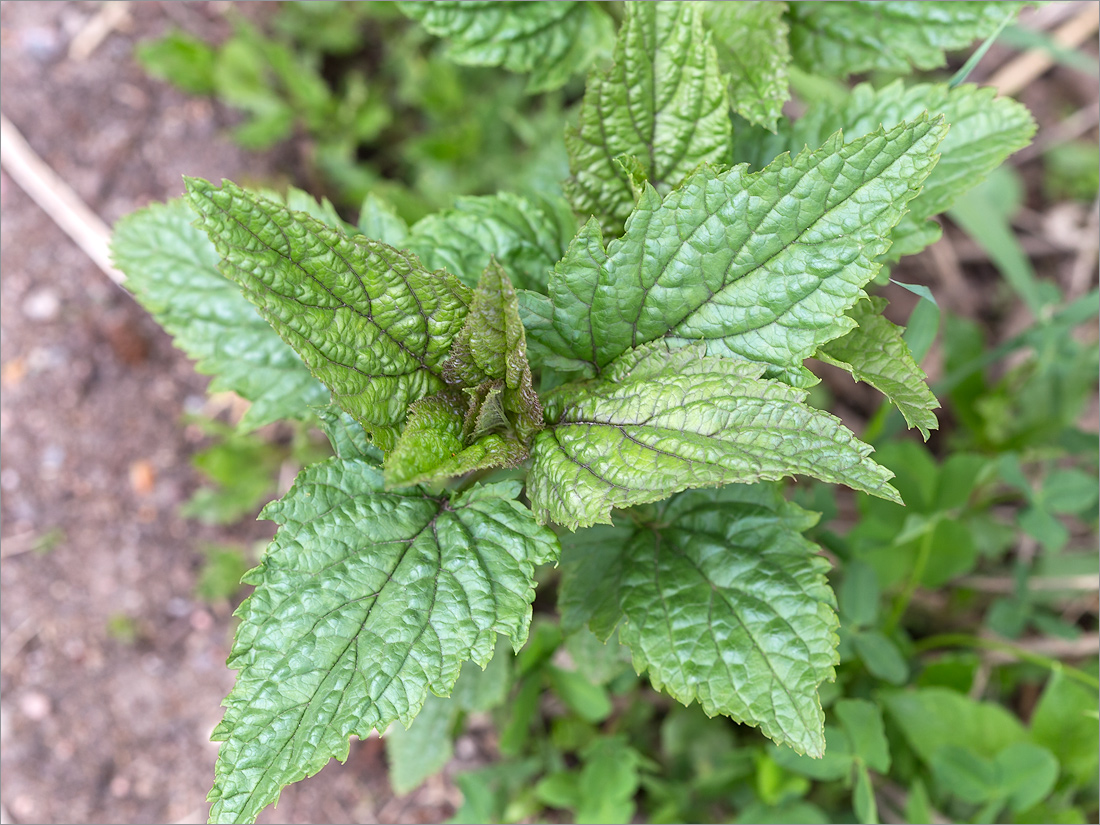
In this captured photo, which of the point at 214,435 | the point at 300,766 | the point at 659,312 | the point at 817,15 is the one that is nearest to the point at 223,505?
the point at 214,435

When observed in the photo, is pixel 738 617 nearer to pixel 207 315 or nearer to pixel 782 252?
pixel 782 252

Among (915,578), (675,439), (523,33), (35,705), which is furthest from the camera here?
(35,705)

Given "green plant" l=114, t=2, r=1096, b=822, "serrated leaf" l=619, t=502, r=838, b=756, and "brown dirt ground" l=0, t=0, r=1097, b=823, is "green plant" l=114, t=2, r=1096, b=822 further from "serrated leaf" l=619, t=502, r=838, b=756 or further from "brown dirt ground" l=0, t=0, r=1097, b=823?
"brown dirt ground" l=0, t=0, r=1097, b=823

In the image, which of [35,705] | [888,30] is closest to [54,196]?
[35,705]

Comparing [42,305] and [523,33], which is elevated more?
[42,305]

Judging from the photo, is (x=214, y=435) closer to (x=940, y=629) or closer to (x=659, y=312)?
(x=659, y=312)

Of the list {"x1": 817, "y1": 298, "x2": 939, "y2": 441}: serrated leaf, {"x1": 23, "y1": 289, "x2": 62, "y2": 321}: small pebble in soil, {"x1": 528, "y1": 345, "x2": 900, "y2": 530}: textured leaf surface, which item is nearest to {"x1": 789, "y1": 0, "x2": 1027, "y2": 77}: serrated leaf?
{"x1": 817, "y1": 298, "x2": 939, "y2": 441}: serrated leaf
